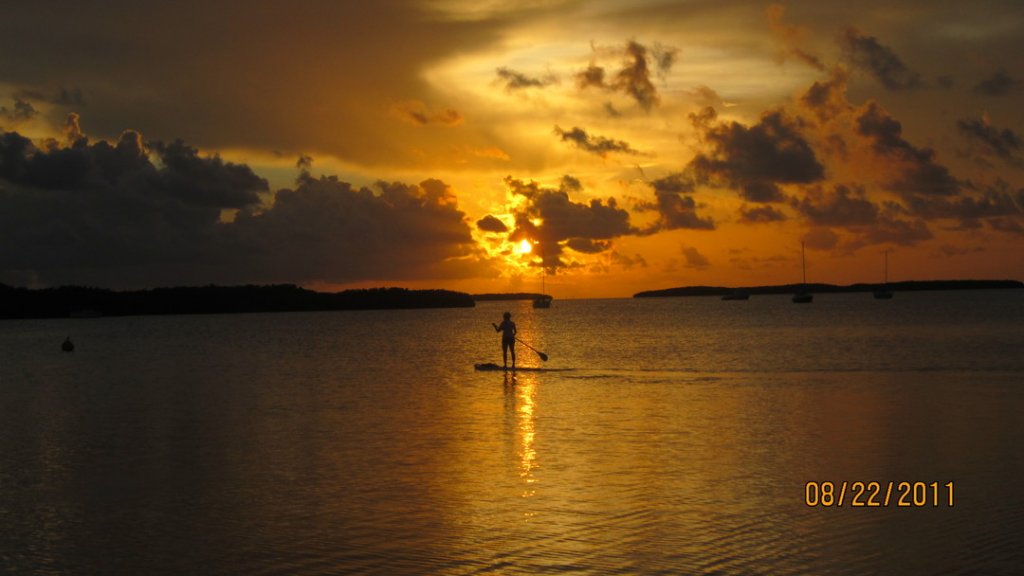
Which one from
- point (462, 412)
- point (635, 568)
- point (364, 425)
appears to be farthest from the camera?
point (462, 412)

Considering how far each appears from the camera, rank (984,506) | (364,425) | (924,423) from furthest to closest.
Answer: (364,425), (924,423), (984,506)

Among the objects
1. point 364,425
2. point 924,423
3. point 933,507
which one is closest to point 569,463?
point 933,507

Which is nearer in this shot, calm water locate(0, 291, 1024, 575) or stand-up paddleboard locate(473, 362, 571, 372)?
calm water locate(0, 291, 1024, 575)

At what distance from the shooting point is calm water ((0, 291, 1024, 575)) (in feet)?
33.8

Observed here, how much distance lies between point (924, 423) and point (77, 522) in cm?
1611

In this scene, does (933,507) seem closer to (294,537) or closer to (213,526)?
(294,537)

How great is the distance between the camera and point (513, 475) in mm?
14852

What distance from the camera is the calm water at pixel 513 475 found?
10312 millimetres

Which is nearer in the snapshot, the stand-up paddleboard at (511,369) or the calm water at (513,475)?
the calm water at (513,475)

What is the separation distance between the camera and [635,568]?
969 cm

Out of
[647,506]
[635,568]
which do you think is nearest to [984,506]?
[647,506]

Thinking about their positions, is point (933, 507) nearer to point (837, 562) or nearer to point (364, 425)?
point (837, 562)

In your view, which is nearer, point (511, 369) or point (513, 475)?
point (513, 475)

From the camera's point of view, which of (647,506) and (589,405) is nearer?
(647,506)
